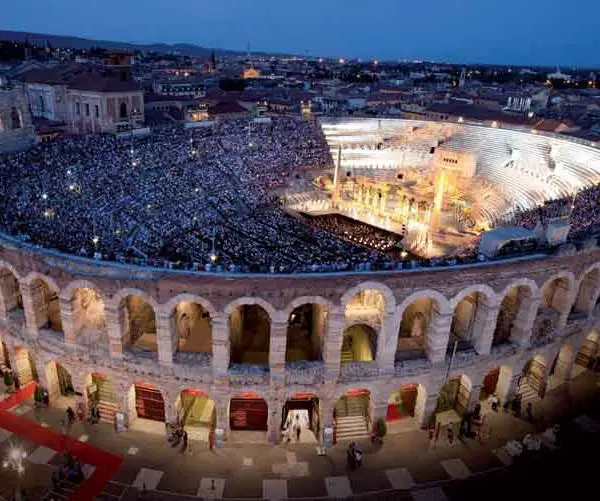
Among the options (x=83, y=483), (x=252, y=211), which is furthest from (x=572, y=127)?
(x=83, y=483)

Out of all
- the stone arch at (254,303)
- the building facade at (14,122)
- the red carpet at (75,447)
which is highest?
the building facade at (14,122)

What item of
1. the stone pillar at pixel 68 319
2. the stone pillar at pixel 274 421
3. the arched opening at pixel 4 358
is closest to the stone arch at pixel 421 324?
the stone pillar at pixel 274 421

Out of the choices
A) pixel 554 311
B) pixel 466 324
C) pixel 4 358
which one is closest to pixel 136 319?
pixel 4 358

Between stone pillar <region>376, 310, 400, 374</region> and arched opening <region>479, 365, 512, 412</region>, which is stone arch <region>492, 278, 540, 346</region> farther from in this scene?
stone pillar <region>376, 310, 400, 374</region>

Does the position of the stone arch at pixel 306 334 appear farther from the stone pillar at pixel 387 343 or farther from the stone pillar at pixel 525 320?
the stone pillar at pixel 525 320

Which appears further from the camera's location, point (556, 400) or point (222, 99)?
point (222, 99)

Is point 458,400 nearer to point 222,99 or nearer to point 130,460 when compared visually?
point 130,460
